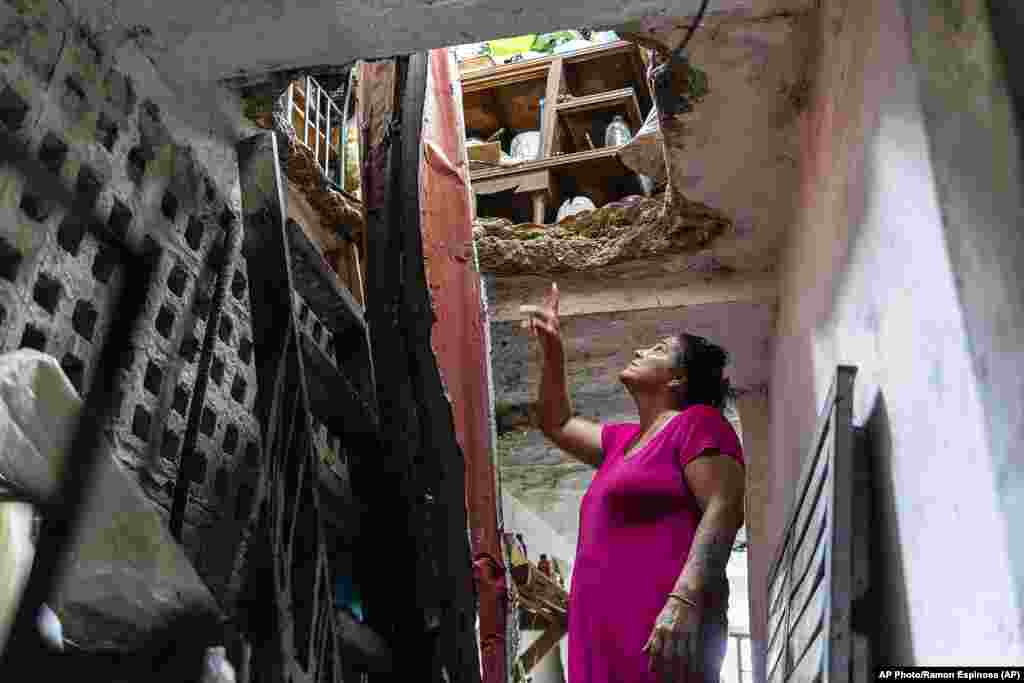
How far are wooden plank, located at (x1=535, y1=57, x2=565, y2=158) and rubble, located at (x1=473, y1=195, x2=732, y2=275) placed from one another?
0.77 meters

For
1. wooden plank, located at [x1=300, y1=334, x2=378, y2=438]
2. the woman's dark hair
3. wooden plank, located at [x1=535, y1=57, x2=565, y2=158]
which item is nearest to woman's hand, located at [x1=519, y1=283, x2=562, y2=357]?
the woman's dark hair

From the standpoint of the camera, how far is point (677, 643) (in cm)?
207

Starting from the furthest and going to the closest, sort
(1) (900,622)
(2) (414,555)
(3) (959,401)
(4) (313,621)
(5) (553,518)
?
(5) (553,518)
(2) (414,555)
(4) (313,621)
(1) (900,622)
(3) (959,401)

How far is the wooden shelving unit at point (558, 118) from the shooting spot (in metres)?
4.41

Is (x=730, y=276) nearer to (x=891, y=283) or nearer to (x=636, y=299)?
(x=636, y=299)

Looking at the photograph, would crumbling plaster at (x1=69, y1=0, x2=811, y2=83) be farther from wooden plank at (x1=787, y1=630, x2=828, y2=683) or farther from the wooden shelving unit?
the wooden shelving unit

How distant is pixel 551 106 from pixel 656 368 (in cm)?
230

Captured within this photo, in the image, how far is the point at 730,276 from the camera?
3688 mm

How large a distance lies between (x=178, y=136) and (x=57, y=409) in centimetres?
99

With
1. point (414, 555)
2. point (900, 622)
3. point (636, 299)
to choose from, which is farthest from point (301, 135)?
point (900, 622)

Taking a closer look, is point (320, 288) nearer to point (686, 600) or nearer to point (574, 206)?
point (686, 600)

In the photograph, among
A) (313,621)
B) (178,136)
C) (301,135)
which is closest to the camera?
(313,621)

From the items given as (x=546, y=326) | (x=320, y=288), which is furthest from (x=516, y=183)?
(x=320, y=288)

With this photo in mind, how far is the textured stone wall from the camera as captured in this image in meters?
1.58
